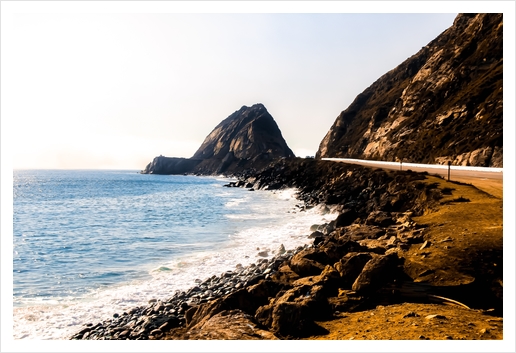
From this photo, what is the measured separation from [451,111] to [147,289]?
60.1 m

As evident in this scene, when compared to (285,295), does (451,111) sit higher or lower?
higher

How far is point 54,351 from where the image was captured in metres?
7.16

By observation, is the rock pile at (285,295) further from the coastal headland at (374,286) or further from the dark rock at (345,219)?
the dark rock at (345,219)

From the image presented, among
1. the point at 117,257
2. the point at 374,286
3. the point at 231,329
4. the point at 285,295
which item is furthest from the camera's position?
the point at 117,257

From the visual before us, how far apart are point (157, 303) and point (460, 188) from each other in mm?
21076

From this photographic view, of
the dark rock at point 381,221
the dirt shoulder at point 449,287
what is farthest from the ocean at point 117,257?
the dirt shoulder at point 449,287

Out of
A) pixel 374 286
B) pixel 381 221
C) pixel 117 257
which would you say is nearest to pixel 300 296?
pixel 374 286

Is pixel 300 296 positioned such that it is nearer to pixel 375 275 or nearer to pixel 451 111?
pixel 375 275

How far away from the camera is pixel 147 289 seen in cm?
1470

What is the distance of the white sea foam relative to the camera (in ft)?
38.6

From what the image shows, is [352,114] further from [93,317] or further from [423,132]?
[93,317]

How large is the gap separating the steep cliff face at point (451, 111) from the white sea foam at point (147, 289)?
30.9 metres

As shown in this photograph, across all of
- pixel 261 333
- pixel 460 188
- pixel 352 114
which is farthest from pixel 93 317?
pixel 352 114

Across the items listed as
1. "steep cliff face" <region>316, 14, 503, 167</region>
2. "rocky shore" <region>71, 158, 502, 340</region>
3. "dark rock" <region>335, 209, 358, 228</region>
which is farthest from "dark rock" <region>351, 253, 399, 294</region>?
"steep cliff face" <region>316, 14, 503, 167</region>
